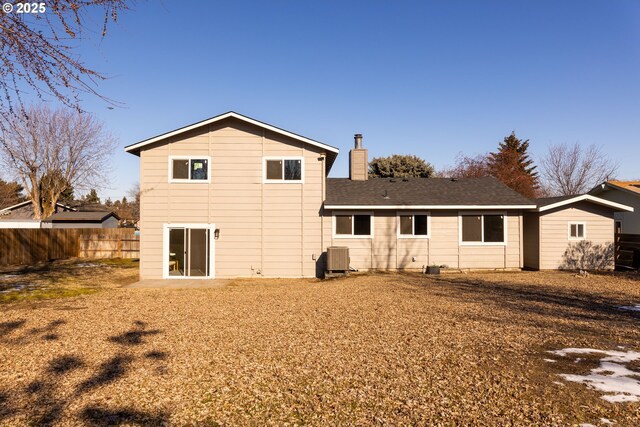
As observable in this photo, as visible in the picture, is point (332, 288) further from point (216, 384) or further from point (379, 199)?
point (216, 384)

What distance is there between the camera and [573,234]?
17.8 metres

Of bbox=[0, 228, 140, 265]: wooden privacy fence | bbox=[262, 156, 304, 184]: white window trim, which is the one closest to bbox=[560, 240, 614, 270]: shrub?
bbox=[262, 156, 304, 184]: white window trim

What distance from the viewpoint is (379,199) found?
58.0ft

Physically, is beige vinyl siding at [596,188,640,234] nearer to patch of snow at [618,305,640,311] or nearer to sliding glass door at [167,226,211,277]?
Answer: patch of snow at [618,305,640,311]

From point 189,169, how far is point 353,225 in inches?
288

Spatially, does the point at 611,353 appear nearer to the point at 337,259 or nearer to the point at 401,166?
the point at 337,259

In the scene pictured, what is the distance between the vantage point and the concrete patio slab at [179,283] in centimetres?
1442

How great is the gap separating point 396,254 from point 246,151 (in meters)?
7.87

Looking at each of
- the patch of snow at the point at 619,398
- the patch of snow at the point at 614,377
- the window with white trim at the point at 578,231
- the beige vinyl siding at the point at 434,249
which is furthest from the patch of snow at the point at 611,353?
the window with white trim at the point at 578,231

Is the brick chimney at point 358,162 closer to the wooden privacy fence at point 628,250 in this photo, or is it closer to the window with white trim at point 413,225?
the window with white trim at point 413,225

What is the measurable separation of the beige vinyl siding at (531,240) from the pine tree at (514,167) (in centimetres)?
3070

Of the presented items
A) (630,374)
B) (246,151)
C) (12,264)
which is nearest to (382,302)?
(630,374)

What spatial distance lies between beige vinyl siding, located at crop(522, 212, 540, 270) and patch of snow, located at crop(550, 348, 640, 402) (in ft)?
40.5

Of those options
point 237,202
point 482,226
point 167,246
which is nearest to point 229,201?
point 237,202
